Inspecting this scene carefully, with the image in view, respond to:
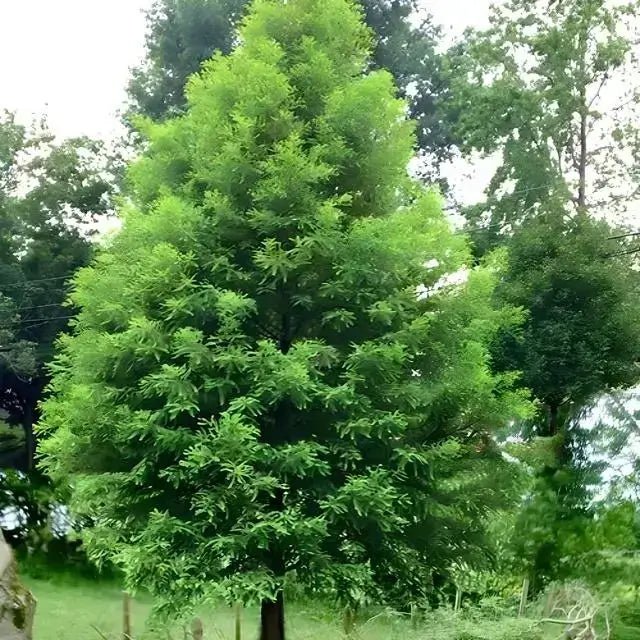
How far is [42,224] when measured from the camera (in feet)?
55.3

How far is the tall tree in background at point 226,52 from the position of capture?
58.7 feet

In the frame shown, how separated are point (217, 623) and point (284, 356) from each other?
14.0 ft

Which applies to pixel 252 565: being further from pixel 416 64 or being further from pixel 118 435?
pixel 416 64

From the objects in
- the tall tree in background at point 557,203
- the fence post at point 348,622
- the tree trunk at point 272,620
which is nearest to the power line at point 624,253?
the tall tree in background at point 557,203

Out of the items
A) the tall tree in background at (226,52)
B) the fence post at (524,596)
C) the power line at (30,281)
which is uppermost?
the tall tree in background at (226,52)

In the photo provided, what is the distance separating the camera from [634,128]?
16.4 m

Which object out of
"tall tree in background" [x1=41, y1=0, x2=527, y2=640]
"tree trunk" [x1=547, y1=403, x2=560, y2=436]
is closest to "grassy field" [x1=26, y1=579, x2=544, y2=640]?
"tall tree in background" [x1=41, y1=0, x2=527, y2=640]

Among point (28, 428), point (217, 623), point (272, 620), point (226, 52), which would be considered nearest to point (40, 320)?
point (28, 428)

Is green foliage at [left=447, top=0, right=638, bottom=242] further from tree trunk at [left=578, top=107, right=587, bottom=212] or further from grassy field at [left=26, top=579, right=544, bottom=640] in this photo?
grassy field at [left=26, top=579, right=544, bottom=640]

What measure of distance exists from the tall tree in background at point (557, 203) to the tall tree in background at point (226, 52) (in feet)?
3.23

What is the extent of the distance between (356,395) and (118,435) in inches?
77.0

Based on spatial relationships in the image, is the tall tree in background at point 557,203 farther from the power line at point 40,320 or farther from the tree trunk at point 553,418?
the power line at point 40,320

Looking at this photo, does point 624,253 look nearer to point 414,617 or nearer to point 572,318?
point 572,318

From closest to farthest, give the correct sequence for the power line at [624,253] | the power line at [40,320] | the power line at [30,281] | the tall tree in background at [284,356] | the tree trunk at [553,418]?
the tall tree in background at [284,356] → the tree trunk at [553,418] → the power line at [624,253] → the power line at [30,281] → the power line at [40,320]
